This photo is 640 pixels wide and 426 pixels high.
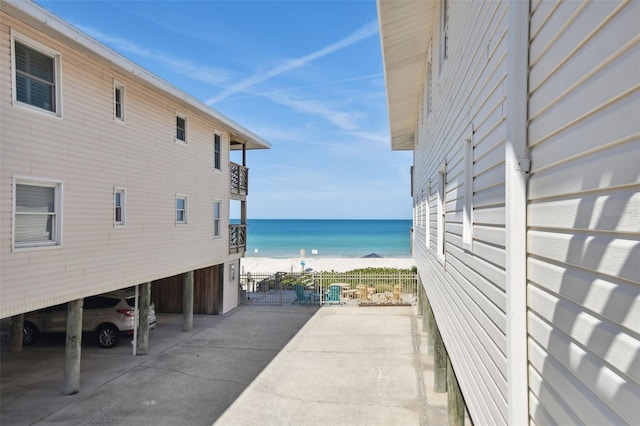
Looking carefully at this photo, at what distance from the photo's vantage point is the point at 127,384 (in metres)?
11.4

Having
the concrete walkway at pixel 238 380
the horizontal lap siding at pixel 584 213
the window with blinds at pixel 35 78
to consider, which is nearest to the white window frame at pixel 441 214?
the concrete walkway at pixel 238 380

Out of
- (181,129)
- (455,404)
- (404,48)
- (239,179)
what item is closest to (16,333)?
(181,129)

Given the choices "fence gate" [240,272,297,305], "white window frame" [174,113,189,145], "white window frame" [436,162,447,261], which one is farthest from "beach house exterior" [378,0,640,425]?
"fence gate" [240,272,297,305]

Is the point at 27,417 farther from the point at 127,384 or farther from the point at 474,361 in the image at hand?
the point at 474,361

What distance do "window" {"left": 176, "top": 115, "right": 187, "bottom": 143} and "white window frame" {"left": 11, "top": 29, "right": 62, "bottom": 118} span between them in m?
5.92

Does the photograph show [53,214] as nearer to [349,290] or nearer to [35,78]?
[35,78]

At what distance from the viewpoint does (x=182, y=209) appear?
15.8m

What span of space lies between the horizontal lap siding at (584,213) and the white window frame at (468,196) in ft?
7.23

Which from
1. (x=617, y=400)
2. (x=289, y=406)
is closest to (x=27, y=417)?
(x=289, y=406)

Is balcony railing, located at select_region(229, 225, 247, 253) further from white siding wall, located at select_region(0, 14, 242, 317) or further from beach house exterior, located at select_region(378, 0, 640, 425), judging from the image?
beach house exterior, located at select_region(378, 0, 640, 425)

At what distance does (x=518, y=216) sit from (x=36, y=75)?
10.2 meters

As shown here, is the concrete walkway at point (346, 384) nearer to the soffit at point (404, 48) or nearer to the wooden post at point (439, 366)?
the wooden post at point (439, 366)

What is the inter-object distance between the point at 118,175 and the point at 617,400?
1221 centimetres

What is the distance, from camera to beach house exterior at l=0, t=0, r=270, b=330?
8477 millimetres
